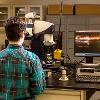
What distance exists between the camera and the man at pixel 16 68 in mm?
1981

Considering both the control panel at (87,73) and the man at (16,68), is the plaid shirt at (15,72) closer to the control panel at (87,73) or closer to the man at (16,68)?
the man at (16,68)

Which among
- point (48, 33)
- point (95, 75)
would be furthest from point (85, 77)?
point (48, 33)

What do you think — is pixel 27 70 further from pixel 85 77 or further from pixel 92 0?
pixel 92 0

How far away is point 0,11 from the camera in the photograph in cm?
620

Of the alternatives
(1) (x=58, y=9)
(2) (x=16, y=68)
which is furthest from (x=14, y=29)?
(1) (x=58, y=9)

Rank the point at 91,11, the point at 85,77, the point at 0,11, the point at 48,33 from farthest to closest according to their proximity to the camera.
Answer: the point at 0,11 < the point at 91,11 < the point at 48,33 < the point at 85,77

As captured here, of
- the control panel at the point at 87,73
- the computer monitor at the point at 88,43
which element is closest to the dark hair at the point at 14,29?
the control panel at the point at 87,73

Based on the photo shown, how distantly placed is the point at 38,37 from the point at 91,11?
3080mm

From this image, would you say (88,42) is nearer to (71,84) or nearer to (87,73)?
(87,73)

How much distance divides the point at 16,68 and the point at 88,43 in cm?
111

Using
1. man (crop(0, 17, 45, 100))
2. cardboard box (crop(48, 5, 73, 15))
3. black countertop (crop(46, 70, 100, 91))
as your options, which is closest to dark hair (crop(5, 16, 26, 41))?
man (crop(0, 17, 45, 100))

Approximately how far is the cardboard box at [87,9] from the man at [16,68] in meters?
3.91

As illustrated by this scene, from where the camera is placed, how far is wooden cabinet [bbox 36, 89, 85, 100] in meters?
2.34

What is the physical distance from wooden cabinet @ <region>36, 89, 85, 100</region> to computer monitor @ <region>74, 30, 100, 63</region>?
60 cm
